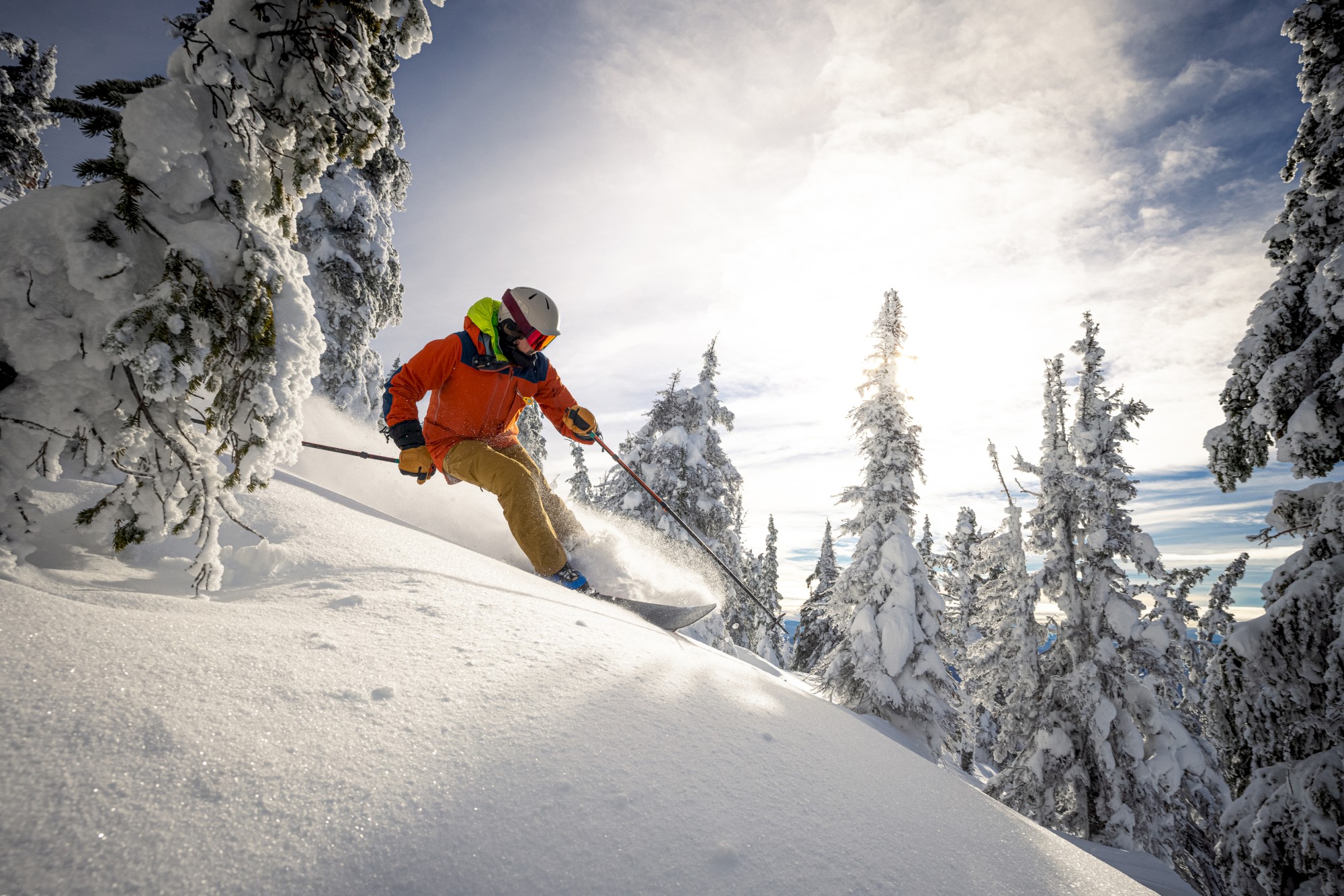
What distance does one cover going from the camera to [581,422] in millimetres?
6602

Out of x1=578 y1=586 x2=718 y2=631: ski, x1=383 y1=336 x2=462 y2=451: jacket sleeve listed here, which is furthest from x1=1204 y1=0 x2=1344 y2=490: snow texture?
x1=383 y1=336 x2=462 y2=451: jacket sleeve

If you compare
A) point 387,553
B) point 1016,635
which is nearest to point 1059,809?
point 1016,635

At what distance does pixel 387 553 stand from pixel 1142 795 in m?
16.8

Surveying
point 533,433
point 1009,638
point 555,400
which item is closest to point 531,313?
point 555,400

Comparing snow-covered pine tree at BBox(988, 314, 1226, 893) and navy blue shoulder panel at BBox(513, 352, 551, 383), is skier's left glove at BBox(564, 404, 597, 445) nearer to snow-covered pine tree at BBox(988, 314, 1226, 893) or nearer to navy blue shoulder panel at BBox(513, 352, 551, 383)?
navy blue shoulder panel at BBox(513, 352, 551, 383)

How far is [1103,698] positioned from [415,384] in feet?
51.8

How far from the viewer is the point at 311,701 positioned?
5.03ft

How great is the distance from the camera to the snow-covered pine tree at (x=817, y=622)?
1594 cm

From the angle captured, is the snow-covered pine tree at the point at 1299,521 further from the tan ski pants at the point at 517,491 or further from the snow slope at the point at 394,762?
the tan ski pants at the point at 517,491

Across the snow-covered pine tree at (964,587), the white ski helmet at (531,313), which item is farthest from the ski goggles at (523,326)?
the snow-covered pine tree at (964,587)

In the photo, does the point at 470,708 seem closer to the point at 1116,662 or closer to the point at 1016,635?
the point at 1116,662

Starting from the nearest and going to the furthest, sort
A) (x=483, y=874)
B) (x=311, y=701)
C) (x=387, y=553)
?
(x=483, y=874), (x=311, y=701), (x=387, y=553)

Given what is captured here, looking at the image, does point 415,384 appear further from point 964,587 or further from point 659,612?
point 964,587

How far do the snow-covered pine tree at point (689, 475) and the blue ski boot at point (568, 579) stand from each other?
29.5 feet
